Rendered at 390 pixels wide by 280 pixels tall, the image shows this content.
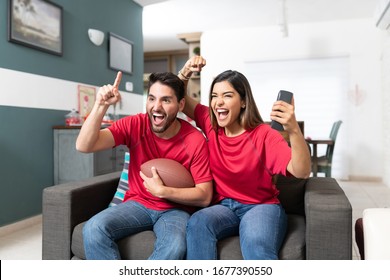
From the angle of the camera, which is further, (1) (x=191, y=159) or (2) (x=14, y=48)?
(2) (x=14, y=48)

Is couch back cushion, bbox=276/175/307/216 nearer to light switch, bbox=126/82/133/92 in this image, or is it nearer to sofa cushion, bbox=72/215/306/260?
sofa cushion, bbox=72/215/306/260

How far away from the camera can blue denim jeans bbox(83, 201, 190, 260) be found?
1.43m

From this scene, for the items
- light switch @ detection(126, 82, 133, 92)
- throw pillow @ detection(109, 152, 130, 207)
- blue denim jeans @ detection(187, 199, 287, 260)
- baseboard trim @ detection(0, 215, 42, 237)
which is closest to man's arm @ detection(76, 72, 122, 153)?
throw pillow @ detection(109, 152, 130, 207)

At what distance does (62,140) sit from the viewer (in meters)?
3.34

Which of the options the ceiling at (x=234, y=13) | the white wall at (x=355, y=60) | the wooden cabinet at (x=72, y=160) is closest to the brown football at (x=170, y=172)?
the wooden cabinet at (x=72, y=160)

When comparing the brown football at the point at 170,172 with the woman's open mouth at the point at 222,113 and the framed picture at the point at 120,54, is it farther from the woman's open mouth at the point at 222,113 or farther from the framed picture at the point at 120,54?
the framed picture at the point at 120,54

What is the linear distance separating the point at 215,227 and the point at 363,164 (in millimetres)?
5160

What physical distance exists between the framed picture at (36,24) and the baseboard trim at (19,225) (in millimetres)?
1491

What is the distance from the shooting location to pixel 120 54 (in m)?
4.45

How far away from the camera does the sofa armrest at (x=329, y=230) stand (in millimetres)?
1403

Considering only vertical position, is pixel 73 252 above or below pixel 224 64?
below

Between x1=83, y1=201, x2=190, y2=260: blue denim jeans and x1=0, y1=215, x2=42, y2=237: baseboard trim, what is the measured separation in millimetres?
1710
